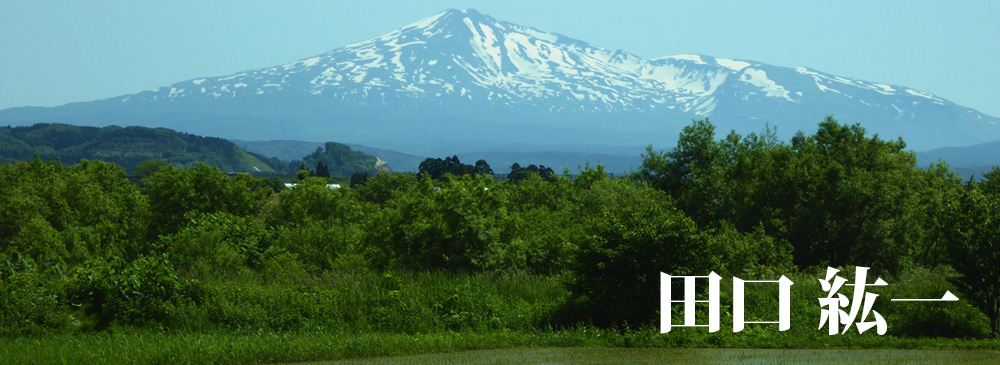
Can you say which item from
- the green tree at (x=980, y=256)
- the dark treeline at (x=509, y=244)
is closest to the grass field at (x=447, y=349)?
the dark treeline at (x=509, y=244)

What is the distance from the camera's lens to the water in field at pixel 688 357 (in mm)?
14867

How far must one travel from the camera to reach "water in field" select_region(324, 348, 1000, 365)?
1487 centimetres

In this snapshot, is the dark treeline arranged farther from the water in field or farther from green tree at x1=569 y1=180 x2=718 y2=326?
the water in field

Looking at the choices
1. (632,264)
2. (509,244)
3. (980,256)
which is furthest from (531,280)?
(509,244)

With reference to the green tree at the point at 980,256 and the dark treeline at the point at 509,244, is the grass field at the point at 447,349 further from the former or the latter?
the green tree at the point at 980,256

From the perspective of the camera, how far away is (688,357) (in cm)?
1533

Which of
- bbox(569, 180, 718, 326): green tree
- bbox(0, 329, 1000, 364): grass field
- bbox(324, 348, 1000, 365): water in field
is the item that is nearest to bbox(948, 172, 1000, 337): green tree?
bbox(0, 329, 1000, 364): grass field

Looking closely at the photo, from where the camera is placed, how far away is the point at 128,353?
14547mm

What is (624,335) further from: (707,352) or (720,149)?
(720,149)

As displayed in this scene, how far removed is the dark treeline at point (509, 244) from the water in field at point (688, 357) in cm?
236

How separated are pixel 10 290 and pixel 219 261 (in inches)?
793

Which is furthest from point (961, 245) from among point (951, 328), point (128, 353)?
point (128, 353)

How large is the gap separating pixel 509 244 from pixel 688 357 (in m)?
18.7

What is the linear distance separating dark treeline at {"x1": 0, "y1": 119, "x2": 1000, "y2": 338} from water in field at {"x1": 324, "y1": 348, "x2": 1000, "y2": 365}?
236cm
